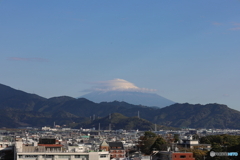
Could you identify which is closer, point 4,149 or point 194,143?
point 4,149

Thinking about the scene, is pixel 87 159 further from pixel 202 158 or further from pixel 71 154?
pixel 202 158

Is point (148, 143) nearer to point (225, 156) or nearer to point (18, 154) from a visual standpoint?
point (225, 156)

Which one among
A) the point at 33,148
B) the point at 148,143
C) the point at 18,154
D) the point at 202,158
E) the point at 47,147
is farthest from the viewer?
the point at 148,143

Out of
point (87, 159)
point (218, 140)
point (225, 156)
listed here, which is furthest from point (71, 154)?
point (218, 140)

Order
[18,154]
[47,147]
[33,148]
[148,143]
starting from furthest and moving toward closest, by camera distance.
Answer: [148,143]
[47,147]
[33,148]
[18,154]

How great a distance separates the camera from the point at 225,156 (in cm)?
6581

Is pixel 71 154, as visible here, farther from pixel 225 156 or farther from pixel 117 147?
pixel 117 147

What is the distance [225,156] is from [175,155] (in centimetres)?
703

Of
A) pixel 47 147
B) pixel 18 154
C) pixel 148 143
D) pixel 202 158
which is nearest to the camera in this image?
pixel 18 154

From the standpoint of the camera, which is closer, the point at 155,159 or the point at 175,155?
the point at 175,155

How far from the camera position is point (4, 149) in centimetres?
7156

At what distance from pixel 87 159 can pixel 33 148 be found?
757cm

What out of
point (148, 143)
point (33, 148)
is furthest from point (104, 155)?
point (148, 143)

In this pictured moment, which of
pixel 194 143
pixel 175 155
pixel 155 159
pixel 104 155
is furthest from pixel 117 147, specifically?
pixel 104 155
